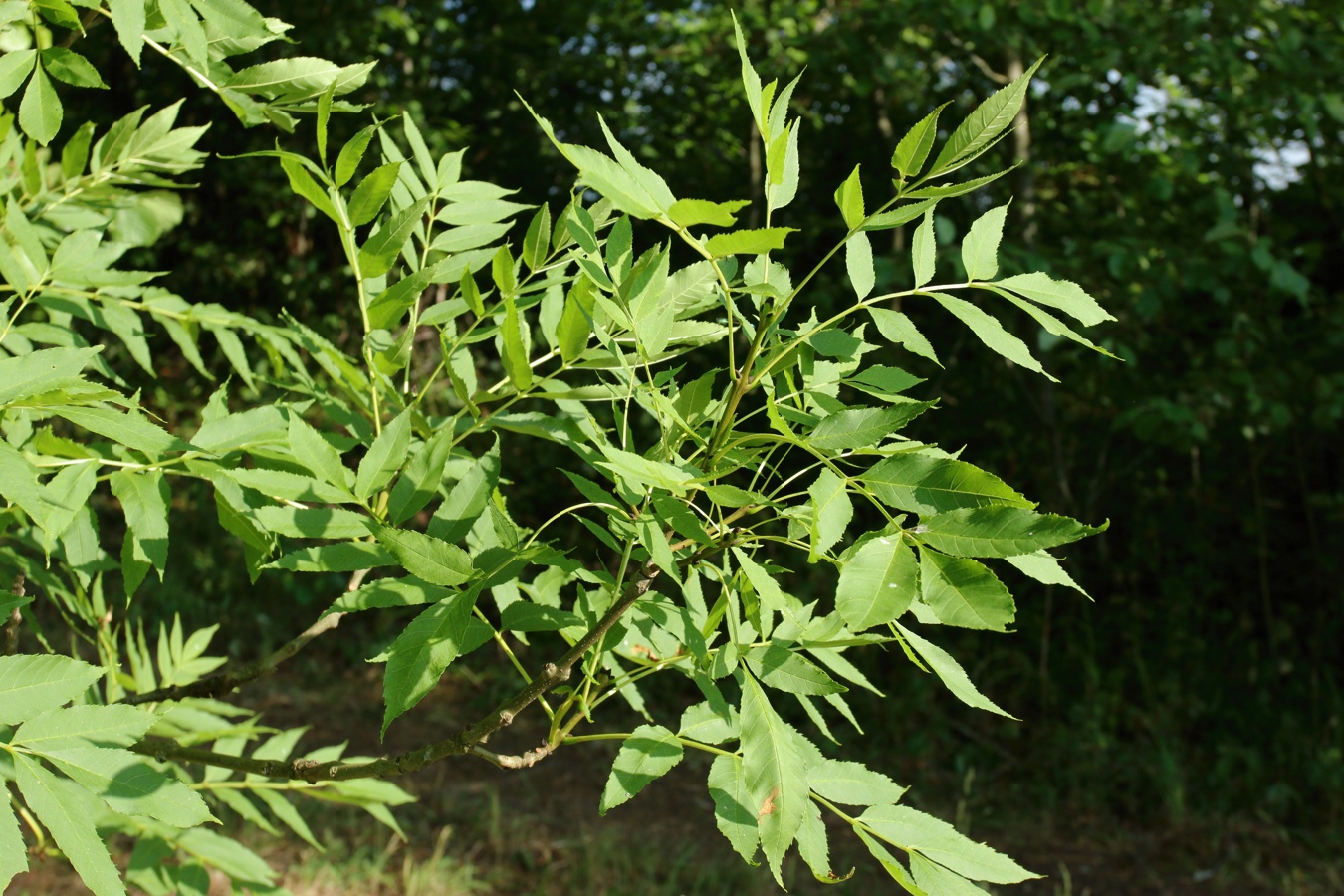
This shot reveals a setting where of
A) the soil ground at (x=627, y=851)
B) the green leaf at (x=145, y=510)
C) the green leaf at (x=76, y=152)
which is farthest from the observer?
the soil ground at (x=627, y=851)

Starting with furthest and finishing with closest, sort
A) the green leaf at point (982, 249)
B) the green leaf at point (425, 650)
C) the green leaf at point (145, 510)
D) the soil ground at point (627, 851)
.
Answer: the soil ground at point (627, 851) → the green leaf at point (145, 510) → the green leaf at point (982, 249) → the green leaf at point (425, 650)

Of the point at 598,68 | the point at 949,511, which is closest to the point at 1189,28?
the point at 598,68

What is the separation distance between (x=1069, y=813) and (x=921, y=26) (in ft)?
10.3

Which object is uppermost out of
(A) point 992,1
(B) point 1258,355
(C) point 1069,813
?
(A) point 992,1

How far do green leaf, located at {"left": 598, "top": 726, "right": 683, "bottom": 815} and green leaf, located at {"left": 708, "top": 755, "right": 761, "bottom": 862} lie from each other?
4 centimetres

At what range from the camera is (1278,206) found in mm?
4293

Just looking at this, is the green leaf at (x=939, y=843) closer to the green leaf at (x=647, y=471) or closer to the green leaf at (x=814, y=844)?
the green leaf at (x=814, y=844)

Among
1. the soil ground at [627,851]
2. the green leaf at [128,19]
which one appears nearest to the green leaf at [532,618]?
the green leaf at [128,19]

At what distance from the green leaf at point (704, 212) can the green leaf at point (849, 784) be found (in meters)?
0.42

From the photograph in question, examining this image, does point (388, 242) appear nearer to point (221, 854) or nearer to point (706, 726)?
point (706, 726)

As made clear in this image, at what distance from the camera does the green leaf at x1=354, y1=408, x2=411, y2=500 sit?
793mm

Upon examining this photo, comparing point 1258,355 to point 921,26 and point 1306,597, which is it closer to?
point 1306,597

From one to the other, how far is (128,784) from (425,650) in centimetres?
25

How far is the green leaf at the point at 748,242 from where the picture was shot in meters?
0.62
